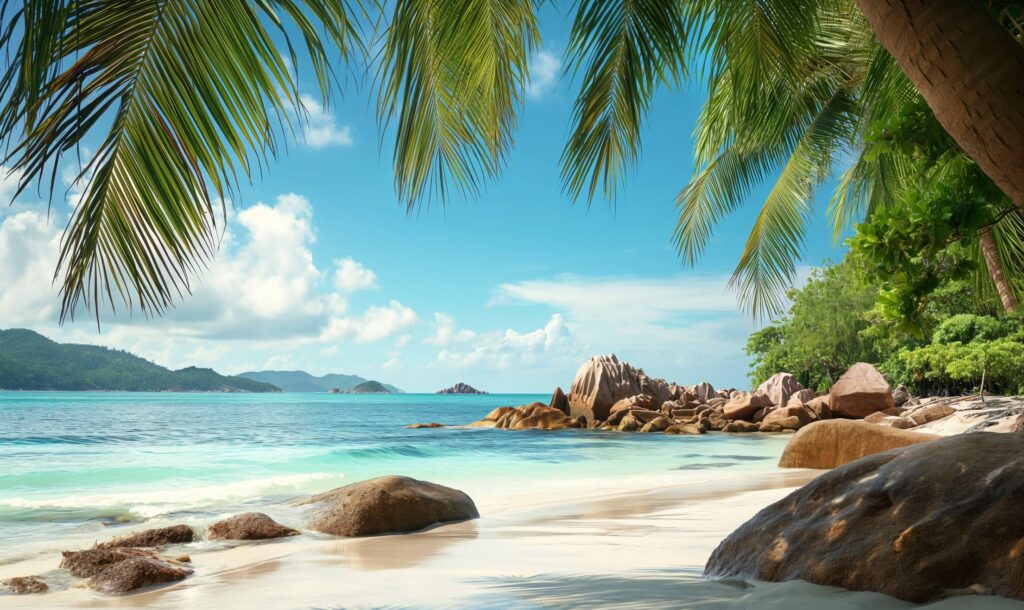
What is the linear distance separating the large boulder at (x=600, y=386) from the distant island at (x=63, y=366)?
7495 centimetres

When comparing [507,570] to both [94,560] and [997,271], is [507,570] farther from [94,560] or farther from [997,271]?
[997,271]

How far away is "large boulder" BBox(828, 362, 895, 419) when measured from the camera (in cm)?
1980

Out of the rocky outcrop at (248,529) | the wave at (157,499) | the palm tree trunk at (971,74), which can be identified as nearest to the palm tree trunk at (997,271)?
the palm tree trunk at (971,74)

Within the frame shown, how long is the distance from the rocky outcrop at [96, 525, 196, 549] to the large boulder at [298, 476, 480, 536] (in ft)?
3.18

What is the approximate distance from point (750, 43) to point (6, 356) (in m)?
92.0

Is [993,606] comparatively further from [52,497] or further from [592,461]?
[592,461]

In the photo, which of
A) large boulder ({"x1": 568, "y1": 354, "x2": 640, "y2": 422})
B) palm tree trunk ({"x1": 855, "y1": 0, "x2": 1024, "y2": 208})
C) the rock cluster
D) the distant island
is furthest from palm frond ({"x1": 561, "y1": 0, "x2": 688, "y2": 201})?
the distant island

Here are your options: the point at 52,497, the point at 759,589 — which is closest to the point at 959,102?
the point at 759,589

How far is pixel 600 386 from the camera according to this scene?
2536 centimetres

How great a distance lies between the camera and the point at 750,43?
16.1 feet

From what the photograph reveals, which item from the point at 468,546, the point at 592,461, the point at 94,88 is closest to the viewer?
the point at 94,88

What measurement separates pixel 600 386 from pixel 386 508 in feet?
66.2

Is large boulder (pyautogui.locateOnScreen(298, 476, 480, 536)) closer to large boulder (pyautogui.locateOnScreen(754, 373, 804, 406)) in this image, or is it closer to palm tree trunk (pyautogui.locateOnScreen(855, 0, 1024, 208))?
palm tree trunk (pyautogui.locateOnScreen(855, 0, 1024, 208))

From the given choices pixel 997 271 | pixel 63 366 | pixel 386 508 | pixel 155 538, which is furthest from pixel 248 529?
pixel 63 366
